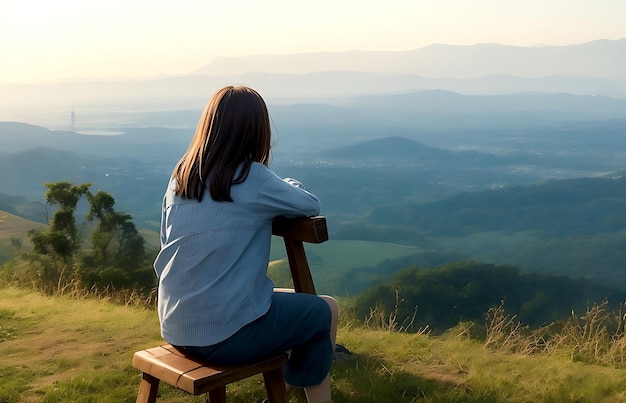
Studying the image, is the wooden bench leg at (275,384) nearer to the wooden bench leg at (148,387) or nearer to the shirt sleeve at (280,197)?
the wooden bench leg at (148,387)

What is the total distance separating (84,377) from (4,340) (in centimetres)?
142

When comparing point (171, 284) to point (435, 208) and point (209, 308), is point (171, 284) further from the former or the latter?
point (435, 208)

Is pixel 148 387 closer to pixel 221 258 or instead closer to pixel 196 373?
pixel 196 373

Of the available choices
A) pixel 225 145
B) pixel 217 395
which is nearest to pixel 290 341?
pixel 217 395

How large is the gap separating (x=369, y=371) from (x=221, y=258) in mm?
1770

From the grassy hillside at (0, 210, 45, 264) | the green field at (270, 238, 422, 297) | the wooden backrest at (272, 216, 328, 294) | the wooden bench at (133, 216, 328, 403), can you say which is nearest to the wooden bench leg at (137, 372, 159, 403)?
the wooden bench at (133, 216, 328, 403)

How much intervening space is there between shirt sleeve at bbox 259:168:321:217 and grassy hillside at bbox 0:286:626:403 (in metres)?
1.41

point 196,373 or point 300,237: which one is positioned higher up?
point 300,237

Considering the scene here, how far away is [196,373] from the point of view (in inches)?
92.0

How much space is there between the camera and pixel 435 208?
95438 millimetres

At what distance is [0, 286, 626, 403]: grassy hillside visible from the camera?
3.53 metres

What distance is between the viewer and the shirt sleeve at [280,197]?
95.8 inches

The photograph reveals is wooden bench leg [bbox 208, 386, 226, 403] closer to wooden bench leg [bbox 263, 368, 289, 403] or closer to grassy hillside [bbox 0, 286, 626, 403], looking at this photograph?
wooden bench leg [bbox 263, 368, 289, 403]

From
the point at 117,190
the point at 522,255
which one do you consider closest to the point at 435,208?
the point at 522,255
